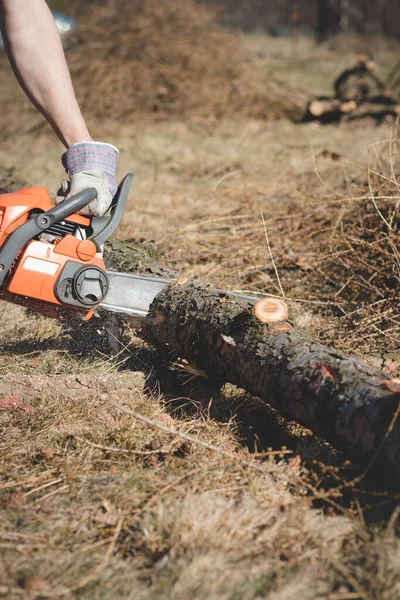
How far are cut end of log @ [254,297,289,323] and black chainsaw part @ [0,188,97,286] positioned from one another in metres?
0.82

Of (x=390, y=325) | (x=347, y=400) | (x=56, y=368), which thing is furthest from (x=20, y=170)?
(x=347, y=400)

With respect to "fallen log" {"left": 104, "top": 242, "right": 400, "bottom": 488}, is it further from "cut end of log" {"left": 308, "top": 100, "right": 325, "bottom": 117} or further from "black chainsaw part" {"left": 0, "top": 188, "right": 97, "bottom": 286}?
"cut end of log" {"left": 308, "top": 100, "right": 325, "bottom": 117}

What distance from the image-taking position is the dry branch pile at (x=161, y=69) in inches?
277

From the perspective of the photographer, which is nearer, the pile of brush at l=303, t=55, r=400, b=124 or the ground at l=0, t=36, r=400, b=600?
the ground at l=0, t=36, r=400, b=600

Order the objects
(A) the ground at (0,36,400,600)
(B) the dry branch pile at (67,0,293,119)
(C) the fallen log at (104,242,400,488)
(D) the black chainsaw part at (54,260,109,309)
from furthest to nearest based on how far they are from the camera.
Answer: (B) the dry branch pile at (67,0,293,119) < (D) the black chainsaw part at (54,260,109,309) < (C) the fallen log at (104,242,400,488) < (A) the ground at (0,36,400,600)

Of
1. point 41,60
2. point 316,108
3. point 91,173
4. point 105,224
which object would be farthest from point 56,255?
point 316,108

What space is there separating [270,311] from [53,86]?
132 centimetres

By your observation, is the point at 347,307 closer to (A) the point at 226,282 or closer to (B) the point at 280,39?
(A) the point at 226,282

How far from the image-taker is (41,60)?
2.22 meters

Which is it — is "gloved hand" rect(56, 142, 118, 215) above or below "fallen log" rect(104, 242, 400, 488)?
above

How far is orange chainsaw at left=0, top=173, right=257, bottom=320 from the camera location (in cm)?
204

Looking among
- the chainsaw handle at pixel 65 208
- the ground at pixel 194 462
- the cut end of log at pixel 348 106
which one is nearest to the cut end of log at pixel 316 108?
the cut end of log at pixel 348 106

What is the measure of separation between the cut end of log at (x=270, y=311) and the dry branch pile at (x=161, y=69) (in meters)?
5.45

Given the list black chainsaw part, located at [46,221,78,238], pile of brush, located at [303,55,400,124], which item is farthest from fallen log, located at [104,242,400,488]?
pile of brush, located at [303,55,400,124]
